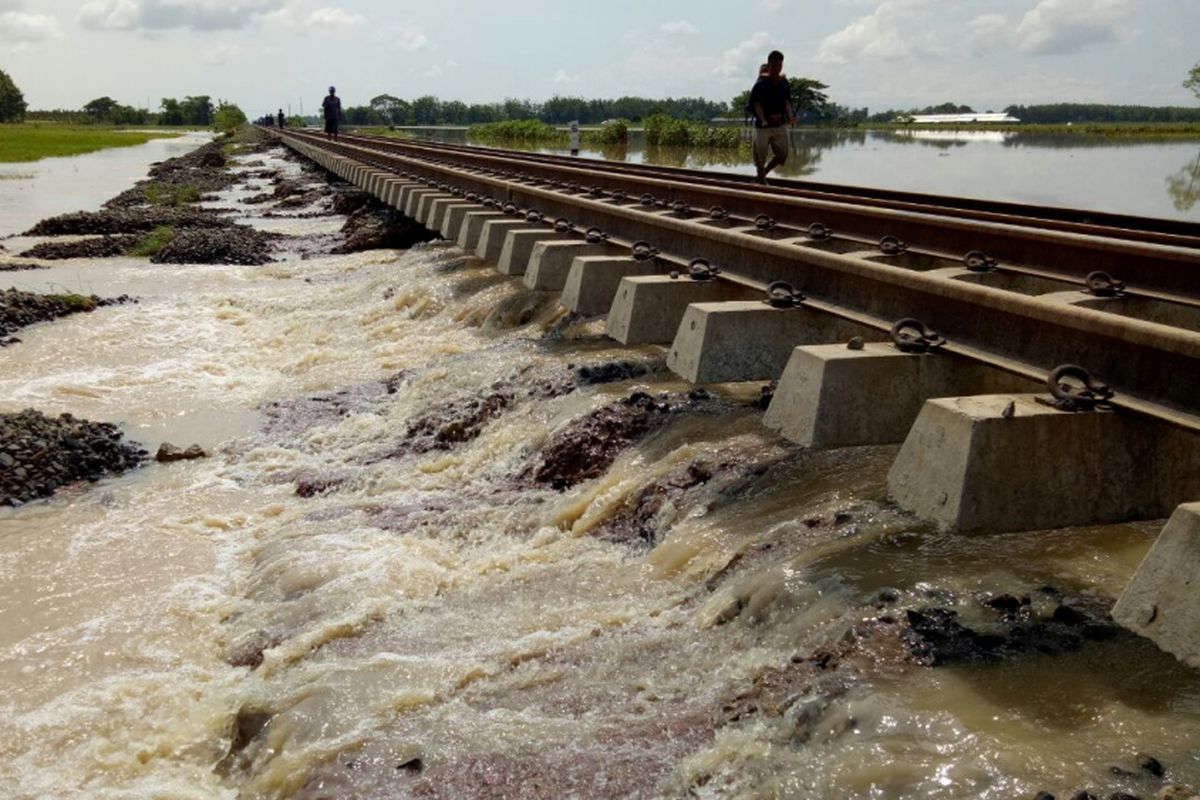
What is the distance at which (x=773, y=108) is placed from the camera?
12914 millimetres

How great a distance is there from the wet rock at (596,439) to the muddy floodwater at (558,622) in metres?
0.02

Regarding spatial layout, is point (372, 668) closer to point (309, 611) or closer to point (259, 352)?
point (309, 611)

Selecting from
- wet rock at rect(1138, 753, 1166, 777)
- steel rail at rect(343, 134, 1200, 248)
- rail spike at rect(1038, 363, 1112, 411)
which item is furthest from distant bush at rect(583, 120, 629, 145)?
wet rock at rect(1138, 753, 1166, 777)

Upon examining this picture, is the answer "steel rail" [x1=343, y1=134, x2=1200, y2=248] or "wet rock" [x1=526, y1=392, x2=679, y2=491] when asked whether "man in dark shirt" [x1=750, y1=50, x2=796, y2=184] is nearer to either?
"steel rail" [x1=343, y1=134, x2=1200, y2=248]

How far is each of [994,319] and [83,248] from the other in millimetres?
19560

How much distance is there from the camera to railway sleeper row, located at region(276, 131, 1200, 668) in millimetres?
3137

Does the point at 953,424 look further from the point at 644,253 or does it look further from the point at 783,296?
the point at 644,253

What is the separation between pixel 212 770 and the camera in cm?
396

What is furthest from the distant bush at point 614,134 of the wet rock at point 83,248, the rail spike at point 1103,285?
the rail spike at point 1103,285

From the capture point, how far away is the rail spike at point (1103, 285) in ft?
18.2

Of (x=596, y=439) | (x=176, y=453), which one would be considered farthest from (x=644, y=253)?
(x=176, y=453)

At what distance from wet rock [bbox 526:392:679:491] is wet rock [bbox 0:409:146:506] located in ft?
11.8

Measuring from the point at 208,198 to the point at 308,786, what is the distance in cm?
3358

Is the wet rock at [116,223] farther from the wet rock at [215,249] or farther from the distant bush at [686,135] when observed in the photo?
the distant bush at [686,135]
